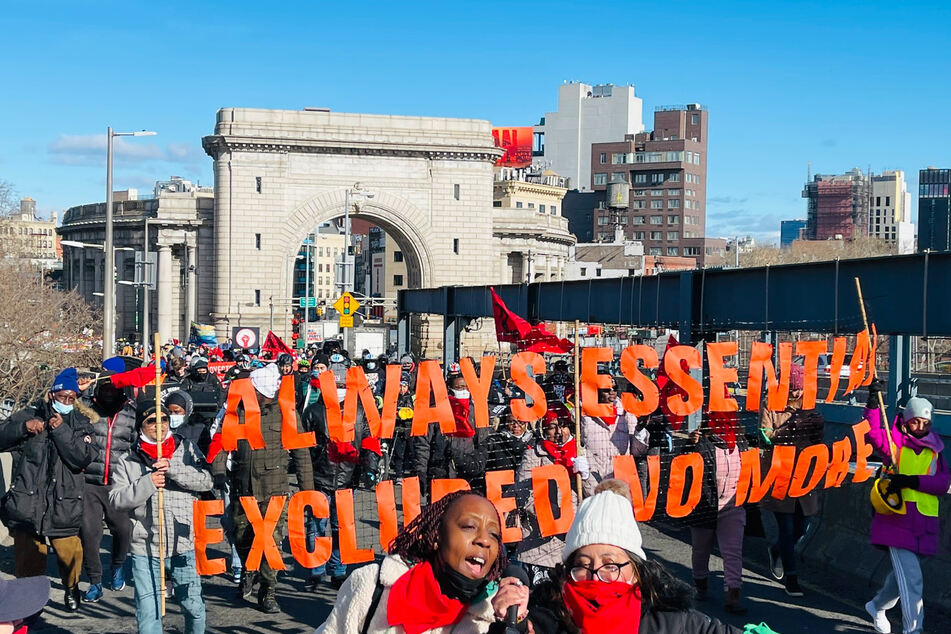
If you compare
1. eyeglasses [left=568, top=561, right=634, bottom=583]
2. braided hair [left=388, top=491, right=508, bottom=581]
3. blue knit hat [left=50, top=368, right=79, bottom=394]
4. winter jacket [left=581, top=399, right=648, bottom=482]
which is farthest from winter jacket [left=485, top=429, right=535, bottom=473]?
eyeglasses [left=568, top=561, right=634, bottom=583]

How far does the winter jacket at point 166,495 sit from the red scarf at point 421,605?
168 inches

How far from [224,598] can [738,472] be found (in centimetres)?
470

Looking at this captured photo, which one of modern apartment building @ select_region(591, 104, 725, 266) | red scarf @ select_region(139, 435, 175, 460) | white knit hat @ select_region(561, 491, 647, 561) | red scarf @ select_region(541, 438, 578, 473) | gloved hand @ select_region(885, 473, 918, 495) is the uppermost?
modern apartment building @ select_region(591, 104, 725, 266)

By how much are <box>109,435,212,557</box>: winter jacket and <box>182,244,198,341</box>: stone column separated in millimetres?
63970

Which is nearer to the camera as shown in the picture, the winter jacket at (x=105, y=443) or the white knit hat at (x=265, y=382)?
the white knit hat at (x=265, y=382)

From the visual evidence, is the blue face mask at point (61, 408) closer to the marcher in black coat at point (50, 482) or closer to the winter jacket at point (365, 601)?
the marcher in black coat at point (50, 482)

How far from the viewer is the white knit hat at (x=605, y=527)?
4.36 m

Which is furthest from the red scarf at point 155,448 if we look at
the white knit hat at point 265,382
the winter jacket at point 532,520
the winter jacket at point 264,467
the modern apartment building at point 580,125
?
the modern apartment building at point 580,125

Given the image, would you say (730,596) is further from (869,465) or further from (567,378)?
(567,378)

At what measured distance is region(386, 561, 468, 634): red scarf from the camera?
4.52 meters

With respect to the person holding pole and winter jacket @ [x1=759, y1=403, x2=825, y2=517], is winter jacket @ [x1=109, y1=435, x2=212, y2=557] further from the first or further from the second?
winter jacket @ [x1=759, y1=403, x2=825, y2=517]

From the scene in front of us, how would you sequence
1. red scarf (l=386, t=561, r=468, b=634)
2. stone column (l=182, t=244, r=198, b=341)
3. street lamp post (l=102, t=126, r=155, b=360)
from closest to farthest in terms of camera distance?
1. red scarf (l=386, t=561, r=468, b=634)
2. street lamp post (l=102, t=126, r=155, b=360)
3. stone column (l=182, t=244, r=198, b=341)

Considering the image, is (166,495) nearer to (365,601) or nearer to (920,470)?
(365,601)

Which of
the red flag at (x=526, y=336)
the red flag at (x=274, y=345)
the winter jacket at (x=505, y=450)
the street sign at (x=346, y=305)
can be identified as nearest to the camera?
the red flag at (x=526, y=336)
